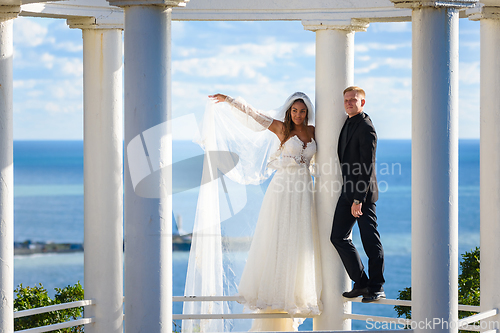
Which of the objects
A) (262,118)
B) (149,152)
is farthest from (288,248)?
(149,152)

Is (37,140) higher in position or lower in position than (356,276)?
higher

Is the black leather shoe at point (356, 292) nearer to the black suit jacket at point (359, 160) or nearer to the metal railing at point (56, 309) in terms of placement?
the black suit jacket at point (359, 160)

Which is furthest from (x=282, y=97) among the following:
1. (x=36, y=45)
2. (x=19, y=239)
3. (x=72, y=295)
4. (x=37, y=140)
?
(x=37, y=140)

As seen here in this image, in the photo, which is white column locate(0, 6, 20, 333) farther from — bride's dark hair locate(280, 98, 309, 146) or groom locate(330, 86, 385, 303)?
groom locate(330, 86, 385, 303)

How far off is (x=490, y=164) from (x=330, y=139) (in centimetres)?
246

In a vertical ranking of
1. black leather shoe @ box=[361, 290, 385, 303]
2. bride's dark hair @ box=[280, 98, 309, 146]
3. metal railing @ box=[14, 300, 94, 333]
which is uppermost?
bride's dark hair @ box=[280, 98, 309, 146]

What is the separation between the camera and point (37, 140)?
15800 cm

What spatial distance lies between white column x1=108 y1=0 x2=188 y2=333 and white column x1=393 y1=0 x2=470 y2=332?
115 inches

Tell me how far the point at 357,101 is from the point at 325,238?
2215 millimetres

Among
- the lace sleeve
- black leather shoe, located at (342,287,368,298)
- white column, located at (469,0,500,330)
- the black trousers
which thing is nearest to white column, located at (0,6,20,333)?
the lace sleeve

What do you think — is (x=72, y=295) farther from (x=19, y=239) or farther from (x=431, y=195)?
(x=19, y=239)

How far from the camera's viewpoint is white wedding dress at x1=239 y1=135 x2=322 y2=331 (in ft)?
32.6

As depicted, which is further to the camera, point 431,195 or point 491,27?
point 491,27

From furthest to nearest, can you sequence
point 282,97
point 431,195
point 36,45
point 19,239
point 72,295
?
point 19,239 → point 36,45 → point 282,97 → point 72,295 → point 431,195
